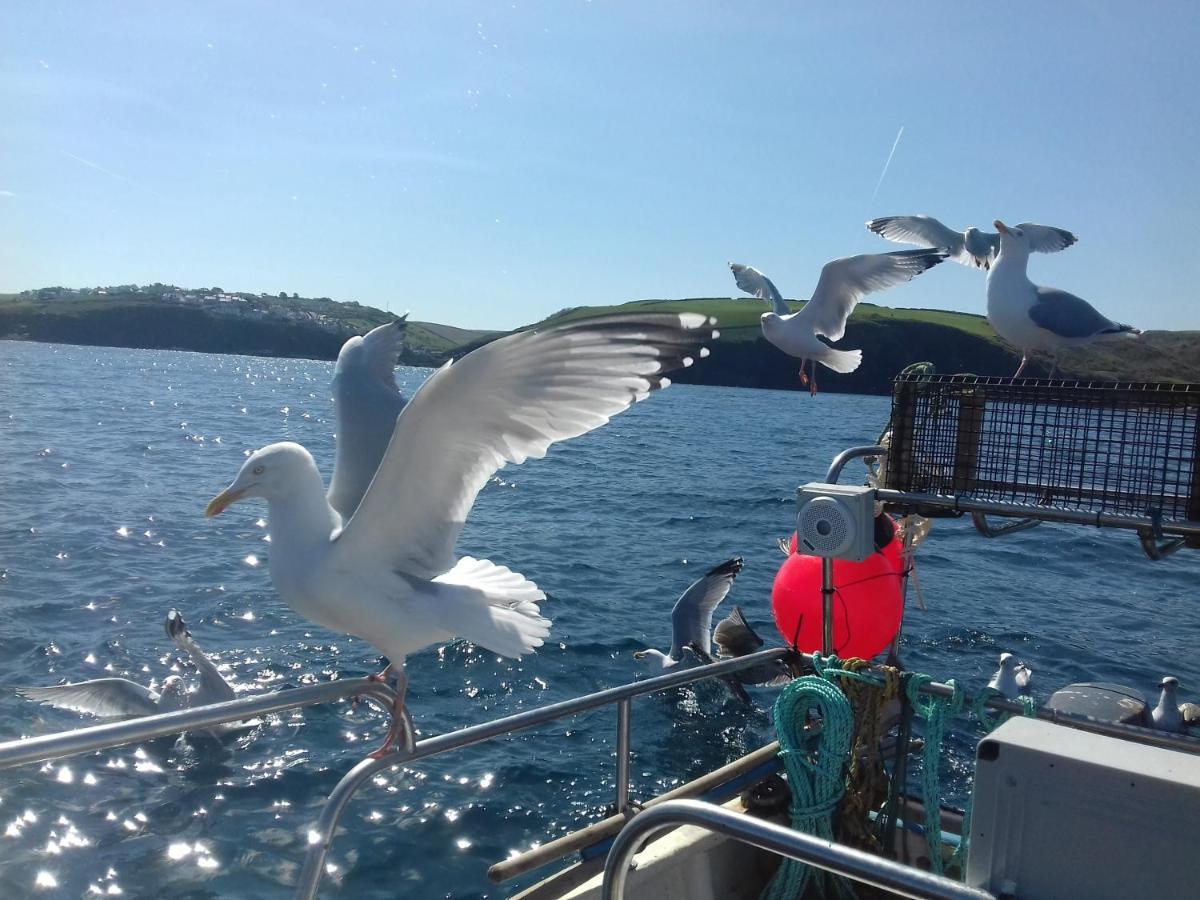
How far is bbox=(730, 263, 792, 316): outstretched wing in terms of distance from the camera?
11.5 metres

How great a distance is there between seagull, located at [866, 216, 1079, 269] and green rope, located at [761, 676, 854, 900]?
19.4ft

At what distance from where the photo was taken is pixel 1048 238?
8.38 metres

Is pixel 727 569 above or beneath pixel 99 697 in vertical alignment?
above

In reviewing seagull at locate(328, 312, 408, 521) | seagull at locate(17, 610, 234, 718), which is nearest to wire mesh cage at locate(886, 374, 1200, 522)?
seagull at locate(328, 312, 408, 521)

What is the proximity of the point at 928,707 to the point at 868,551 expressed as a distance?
1.73ft

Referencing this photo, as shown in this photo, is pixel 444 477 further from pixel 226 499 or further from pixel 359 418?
pixel 359 418

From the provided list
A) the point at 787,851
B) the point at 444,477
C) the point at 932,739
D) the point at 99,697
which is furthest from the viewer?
the point at 99,697

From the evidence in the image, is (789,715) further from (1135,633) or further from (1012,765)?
(1135,633)

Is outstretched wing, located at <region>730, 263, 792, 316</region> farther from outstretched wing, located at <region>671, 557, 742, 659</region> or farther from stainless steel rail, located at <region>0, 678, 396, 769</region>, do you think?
stainless steel rail, located at <region>0, 678, 396, 769</region>

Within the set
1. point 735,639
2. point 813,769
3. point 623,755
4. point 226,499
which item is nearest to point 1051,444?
point 813,769

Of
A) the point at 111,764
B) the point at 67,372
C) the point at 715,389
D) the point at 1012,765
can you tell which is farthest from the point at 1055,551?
the point at 715,389

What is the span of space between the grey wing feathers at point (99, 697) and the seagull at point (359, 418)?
411 cm

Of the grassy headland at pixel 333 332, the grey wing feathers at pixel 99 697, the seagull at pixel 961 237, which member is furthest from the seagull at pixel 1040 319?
the grassy headland at pixel 333 332

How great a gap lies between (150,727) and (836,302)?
9.76 metres
